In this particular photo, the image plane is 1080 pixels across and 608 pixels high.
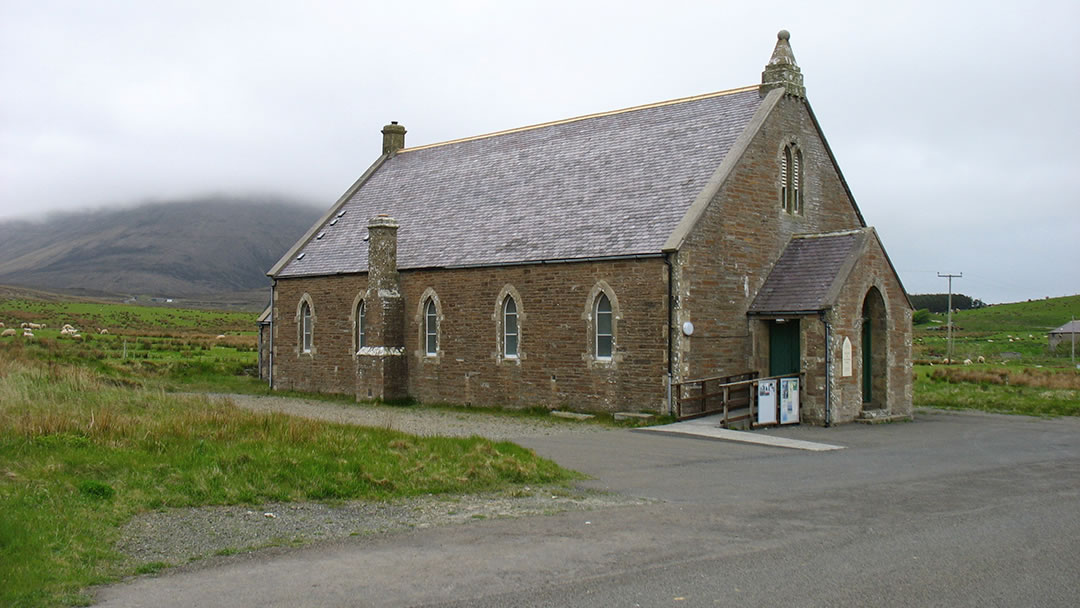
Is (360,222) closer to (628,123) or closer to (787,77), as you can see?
(628,123)

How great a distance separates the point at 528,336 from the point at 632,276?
3905 mm

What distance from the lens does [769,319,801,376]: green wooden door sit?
2427 cm

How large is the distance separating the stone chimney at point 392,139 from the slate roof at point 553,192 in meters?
3.77

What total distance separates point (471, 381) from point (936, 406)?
1405cm

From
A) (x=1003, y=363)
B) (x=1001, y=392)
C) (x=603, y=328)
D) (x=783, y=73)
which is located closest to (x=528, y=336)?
(x=603, y=328)

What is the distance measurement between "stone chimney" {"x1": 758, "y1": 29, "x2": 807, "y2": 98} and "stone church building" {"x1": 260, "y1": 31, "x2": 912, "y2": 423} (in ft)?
0.20

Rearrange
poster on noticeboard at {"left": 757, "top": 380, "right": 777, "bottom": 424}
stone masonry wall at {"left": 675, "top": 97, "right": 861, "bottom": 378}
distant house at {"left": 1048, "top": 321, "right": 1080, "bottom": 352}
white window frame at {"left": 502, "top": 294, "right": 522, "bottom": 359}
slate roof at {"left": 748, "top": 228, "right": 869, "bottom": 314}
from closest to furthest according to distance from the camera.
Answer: poster on noticeboard at {"left": 757, "top": 380, "right": 777, "bottom": 424} < slate roof at {"left": 748, "top": 228, "right": 869, "bottom": 314} < stone masonry wall at {"left": 675, "top": 97, "right": 861, "bottom": 378} < white window frame at {"left": 502, "top": 294, "right": 522, "bottom": 359} < distant house at {"left": 1048, "top": 321, "right": 1080, "bottom": 352}

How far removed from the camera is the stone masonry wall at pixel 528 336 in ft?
76.4

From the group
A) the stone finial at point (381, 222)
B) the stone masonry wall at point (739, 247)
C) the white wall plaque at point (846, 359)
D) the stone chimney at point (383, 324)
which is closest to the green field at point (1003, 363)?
the white wall plaque at point (846, 359)

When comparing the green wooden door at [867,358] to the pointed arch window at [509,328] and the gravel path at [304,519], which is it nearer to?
the pointed arch window at [509,328]

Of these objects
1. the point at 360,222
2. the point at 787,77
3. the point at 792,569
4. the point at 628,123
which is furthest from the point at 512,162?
the point at 792,569

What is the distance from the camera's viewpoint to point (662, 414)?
22.7m

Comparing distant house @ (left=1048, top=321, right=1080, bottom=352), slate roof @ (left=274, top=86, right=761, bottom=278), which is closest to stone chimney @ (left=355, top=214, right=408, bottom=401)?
slate roof @ (left=274, top=86, right=761, bottom=278)

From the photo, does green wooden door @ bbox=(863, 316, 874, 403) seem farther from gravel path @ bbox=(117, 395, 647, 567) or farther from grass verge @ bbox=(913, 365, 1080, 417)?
gravel path @ bbox=(117, 395, 647, 567)
